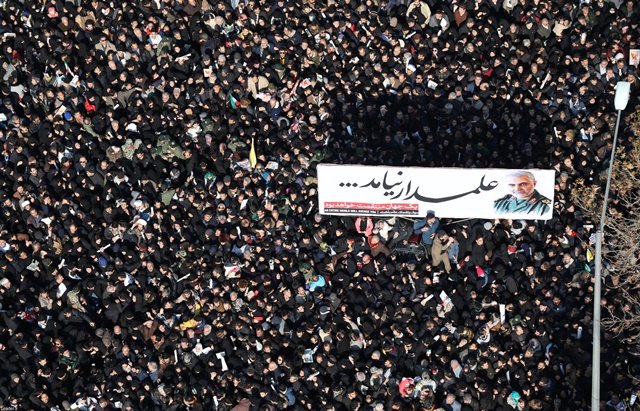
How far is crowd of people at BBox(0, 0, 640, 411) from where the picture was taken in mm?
25281

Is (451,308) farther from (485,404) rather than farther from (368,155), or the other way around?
(368,155)

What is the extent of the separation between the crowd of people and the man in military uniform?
0.34 m

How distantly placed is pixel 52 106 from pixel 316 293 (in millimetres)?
7477

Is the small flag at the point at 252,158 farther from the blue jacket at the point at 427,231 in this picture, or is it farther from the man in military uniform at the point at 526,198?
Result: the man in military uniform at the point at 526,198

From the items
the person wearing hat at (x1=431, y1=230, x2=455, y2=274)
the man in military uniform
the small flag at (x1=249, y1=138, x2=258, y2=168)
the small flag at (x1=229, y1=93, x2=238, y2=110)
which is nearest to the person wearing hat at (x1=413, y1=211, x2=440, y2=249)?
the person wearing hat at (x1=431, y1=230, x2=455, y2=274)

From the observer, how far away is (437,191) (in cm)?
2600

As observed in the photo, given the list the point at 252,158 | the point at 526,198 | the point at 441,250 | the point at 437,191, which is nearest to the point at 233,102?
the point at 252,158

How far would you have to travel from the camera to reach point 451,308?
25641 millimetres

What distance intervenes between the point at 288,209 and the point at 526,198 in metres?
4.78

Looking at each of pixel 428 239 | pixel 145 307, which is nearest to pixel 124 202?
pixel 145 307

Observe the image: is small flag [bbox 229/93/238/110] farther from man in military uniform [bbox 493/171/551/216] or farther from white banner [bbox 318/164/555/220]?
man in military uniform [bbox 493/171/551/216]

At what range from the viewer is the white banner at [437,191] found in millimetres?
25859

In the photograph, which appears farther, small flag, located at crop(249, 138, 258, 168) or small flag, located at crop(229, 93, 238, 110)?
small flag, located at crop(229, 93, 238, 110)

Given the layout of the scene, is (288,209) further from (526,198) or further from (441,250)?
(526,198)
